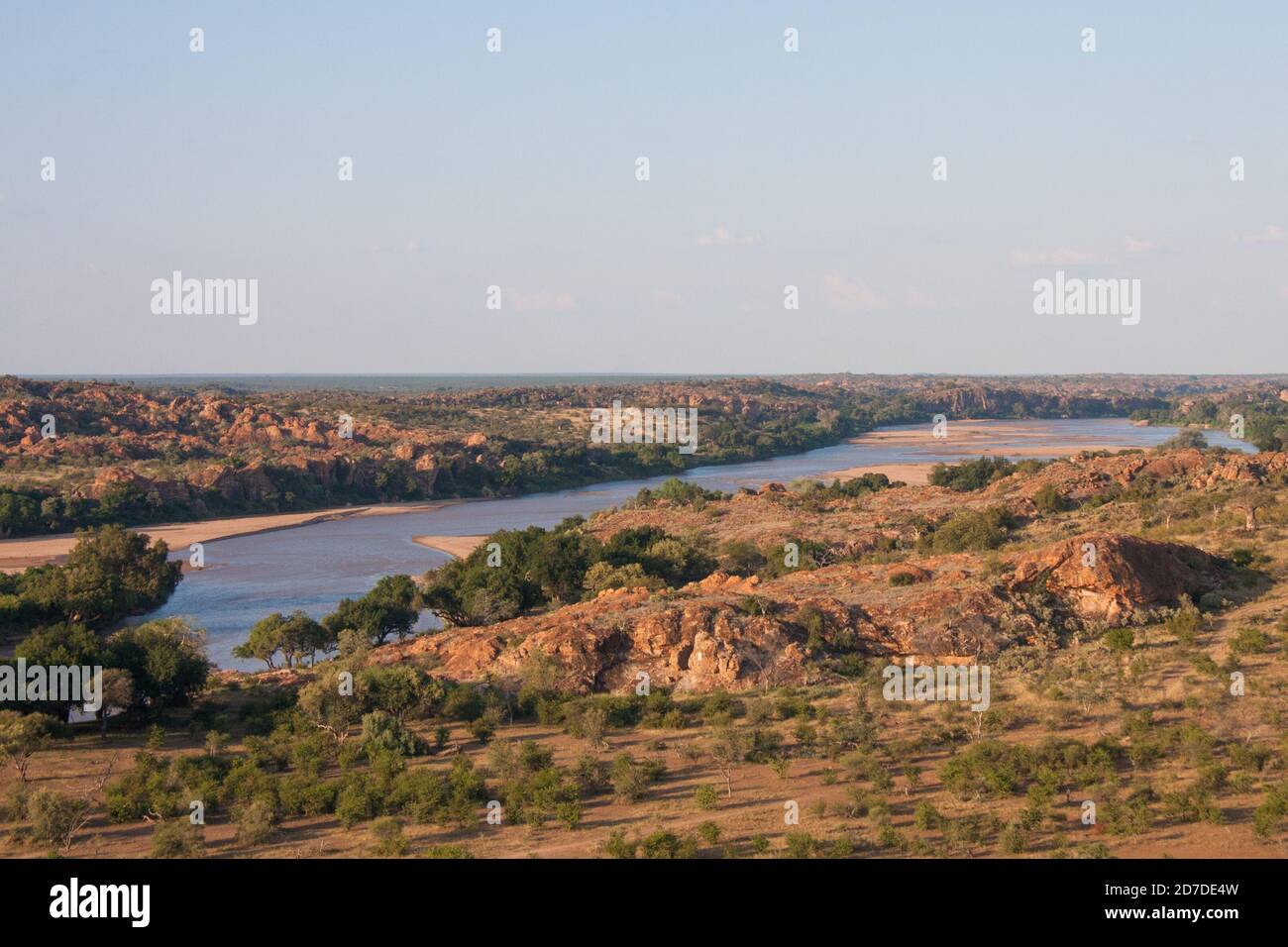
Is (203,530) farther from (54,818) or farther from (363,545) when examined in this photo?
(54,818)

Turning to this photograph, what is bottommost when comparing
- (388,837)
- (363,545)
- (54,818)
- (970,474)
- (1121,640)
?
(363,545)

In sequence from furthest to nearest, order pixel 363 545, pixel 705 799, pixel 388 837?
pixel 363 545, pixel 705 799, pixel 388 837

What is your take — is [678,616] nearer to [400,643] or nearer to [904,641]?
[904,641]

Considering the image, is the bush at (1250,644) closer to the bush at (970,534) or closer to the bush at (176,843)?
the bush at (970,534)

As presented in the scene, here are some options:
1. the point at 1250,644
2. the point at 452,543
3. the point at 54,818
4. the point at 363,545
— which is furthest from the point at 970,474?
the point at 54,818

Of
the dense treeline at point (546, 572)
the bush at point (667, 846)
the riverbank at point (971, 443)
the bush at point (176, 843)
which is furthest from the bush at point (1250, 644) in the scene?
the riverbank at point (971, 443)

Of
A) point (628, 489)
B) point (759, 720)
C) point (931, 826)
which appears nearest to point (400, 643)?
point (759, 720)
